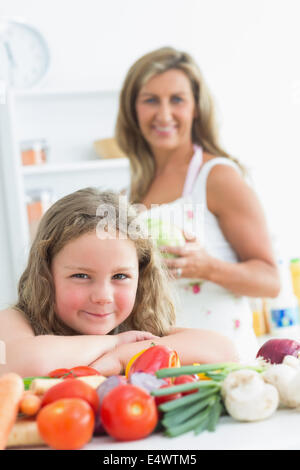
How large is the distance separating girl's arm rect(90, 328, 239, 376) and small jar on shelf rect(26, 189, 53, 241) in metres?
1.83

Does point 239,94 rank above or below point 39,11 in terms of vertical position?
below

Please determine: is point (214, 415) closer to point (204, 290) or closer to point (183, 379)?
point (183, 379)

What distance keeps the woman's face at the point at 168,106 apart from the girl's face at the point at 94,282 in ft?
2.02

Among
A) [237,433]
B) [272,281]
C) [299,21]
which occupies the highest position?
[299,21]

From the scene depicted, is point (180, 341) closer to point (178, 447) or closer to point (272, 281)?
point (178, 447)

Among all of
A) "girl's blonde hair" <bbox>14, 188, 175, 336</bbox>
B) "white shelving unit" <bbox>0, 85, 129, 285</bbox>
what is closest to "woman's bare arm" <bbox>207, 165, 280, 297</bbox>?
"girl's blonde hair" <bbox>14, 188, 175, 336</bbox>

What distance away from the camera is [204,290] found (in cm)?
141

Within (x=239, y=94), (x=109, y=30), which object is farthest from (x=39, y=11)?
(x=239, y=94)

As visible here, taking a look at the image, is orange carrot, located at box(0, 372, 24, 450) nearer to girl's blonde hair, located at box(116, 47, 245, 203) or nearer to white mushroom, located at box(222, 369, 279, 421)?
white mushroom, located at box(222, 369, 279, 421)

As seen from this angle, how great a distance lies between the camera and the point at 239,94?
10.1 feet

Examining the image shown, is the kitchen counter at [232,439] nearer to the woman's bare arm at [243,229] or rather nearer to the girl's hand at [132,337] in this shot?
the girl's hand at [132,337]

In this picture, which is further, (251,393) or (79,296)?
(79,296)

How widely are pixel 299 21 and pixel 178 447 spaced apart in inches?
118
